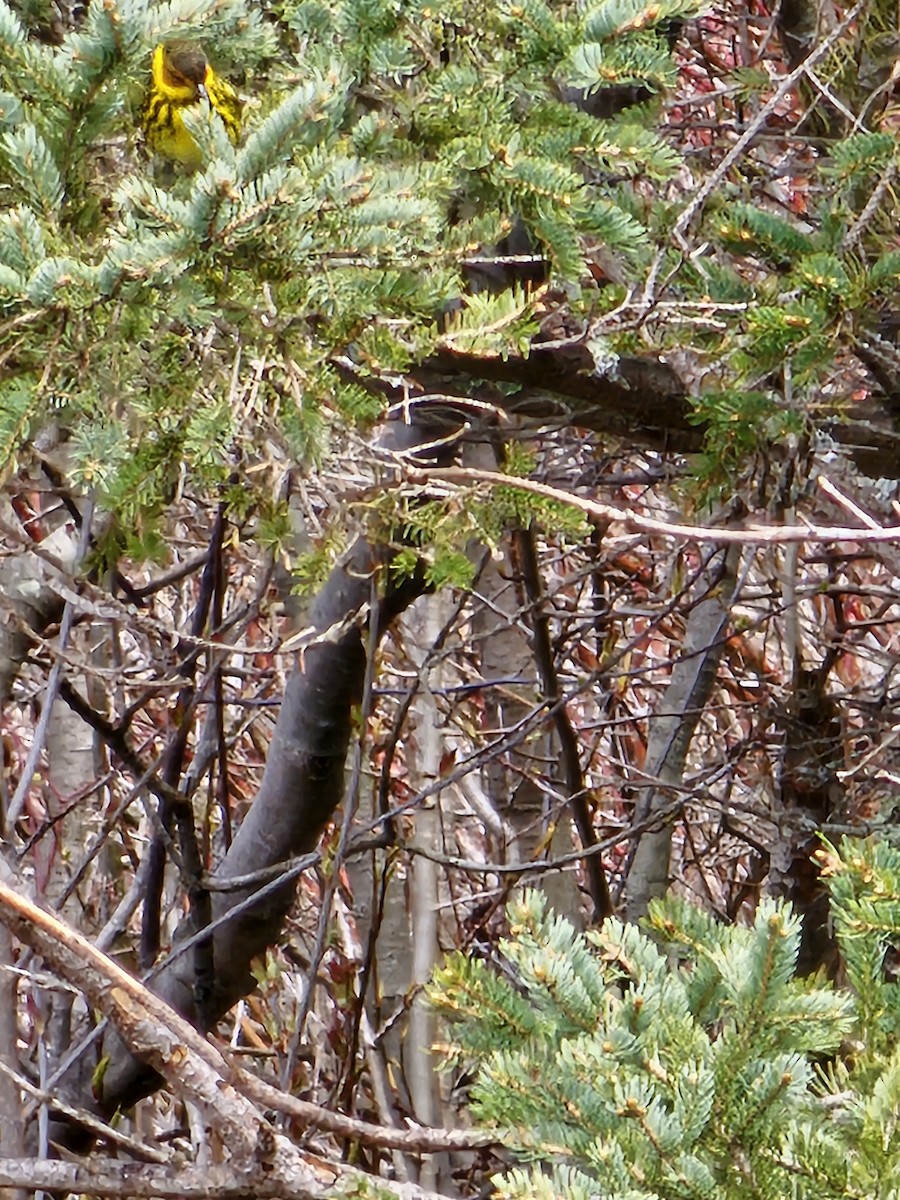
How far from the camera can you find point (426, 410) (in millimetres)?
2426

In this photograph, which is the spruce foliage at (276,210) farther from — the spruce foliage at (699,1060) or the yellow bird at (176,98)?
the spruce foliage at (699,1060)

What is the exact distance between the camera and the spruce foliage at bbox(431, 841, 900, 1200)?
1135 millimetres

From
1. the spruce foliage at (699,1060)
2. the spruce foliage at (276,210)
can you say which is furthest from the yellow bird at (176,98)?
the spruce foliage at (699,1060)

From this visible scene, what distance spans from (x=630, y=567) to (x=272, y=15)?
276cm

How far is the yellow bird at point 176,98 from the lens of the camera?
5.80 ft

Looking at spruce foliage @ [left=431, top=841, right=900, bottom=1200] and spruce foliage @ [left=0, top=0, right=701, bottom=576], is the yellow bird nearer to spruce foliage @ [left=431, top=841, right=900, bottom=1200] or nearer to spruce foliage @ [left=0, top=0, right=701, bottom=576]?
spruce foliage @ [left=0, top=0, right=701, bottom=576]

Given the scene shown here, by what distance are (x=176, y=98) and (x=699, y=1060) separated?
1294 mm

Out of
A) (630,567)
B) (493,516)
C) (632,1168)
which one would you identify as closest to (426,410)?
(493,516)

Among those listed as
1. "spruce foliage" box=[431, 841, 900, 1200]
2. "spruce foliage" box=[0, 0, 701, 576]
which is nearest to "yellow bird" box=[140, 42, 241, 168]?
"spruce foliage" box=[0, 0, 701, 576]

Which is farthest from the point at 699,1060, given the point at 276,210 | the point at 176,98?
the point at 176,98

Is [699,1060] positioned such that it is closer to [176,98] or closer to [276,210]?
[276,210]

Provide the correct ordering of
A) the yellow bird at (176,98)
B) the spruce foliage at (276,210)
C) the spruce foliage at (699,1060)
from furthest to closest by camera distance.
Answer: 1. the yellow bird at (176,98)
2. the spruce foliage at (276,210)
3. the spruce foliage at (699,1060)

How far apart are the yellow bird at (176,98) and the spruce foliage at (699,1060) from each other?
1028 mm

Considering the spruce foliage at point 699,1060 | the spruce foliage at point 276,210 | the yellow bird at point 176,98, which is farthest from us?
the yellow bird at point 176,98
